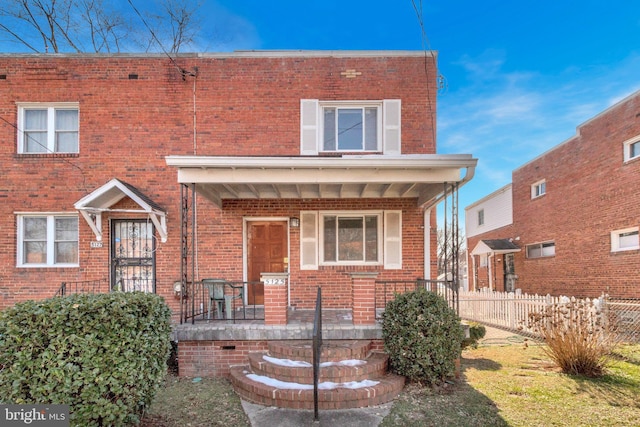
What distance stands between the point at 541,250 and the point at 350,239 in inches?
453

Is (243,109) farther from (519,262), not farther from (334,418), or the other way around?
(519,262)

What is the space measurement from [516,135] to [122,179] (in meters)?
20.6

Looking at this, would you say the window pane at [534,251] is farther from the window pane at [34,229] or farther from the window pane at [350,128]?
the window pane at [34,229]

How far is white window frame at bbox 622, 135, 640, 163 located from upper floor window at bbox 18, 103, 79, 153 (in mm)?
15484

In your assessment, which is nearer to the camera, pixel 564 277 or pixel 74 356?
pixel 74 356

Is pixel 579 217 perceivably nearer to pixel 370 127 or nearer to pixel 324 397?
pixel 370 127

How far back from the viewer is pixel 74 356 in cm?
330

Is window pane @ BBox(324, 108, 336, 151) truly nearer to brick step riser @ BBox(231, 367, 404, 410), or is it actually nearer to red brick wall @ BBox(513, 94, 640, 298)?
brick step riser @ BBox(231, 367, 404, 410)

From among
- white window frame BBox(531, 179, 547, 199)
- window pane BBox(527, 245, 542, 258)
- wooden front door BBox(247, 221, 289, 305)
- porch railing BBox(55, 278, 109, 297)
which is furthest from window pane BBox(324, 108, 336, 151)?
window pane BBox(527, 245, 542, 258)

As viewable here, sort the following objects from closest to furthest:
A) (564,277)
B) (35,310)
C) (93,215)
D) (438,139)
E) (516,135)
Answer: (35,310) → (93,215) → (438,139) → (564,277) → (516,135)

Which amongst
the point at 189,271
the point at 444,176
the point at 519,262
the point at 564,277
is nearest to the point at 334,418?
the point at 444,176

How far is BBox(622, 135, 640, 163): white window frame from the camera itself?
10602mm

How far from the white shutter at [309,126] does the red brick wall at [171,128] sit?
153 millimetres

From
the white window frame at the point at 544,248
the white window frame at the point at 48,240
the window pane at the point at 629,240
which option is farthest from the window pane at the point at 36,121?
the white window frame at the point at 544,248
